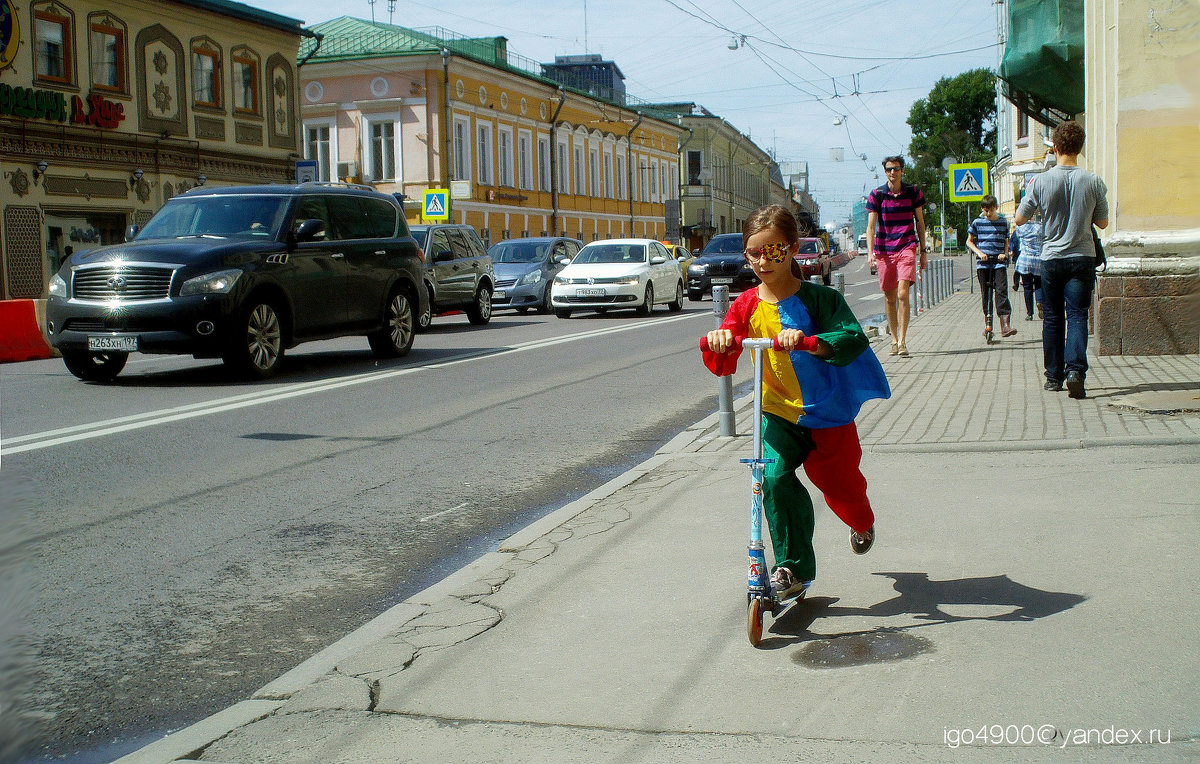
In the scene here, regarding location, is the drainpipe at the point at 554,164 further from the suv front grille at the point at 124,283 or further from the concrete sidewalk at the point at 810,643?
the concrete sidewalk at the point at 810,643

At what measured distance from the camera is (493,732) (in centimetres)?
323

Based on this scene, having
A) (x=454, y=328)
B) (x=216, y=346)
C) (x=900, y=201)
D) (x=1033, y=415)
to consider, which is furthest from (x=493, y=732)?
(x=454, y=328)

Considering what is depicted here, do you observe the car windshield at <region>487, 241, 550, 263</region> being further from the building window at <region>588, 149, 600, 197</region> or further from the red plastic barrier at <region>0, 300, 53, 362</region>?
the building window at <region>588, 149, 600, 197</region>

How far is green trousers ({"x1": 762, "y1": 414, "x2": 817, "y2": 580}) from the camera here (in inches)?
163

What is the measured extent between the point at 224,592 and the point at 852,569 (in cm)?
252

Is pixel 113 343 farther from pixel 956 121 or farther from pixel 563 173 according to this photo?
pixel 956 121

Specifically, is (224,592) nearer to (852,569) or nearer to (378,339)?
(852,569)

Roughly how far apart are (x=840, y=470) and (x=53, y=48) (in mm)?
27132

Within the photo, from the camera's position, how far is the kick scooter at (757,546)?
383 cm

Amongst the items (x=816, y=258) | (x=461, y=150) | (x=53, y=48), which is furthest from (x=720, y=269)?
(x=461, y=150)

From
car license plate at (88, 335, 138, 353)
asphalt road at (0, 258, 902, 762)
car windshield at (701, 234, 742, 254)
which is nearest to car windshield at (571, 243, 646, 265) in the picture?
car windshield at (701, 234, 742, 254)

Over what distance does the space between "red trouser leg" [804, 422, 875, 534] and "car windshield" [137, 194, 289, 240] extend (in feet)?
32.1

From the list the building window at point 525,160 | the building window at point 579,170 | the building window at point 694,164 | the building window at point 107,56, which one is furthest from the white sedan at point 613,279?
the building window at point 694,164

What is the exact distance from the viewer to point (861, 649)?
12.4ft
